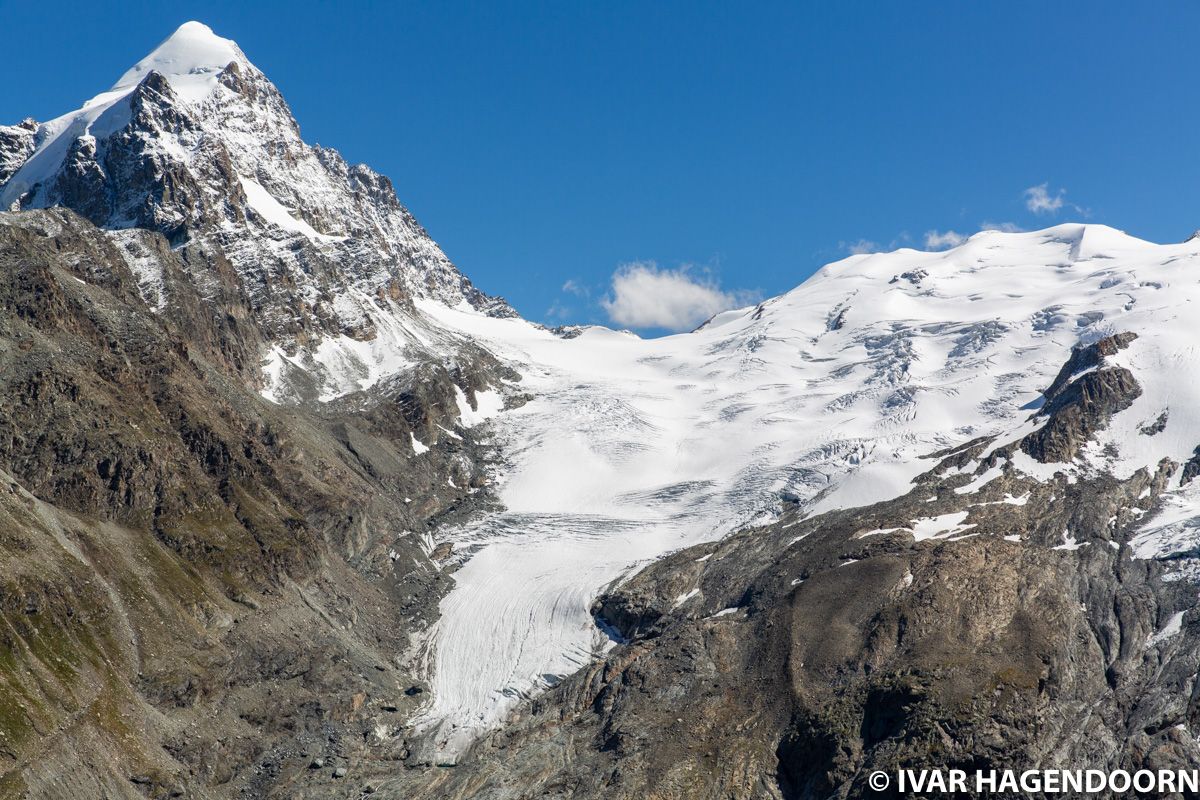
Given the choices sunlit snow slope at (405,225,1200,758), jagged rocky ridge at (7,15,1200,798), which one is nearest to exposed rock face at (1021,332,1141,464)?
jagged rocky ridge at (7,15,1200,798)

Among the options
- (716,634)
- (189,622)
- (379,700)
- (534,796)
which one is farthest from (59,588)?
(716,634)

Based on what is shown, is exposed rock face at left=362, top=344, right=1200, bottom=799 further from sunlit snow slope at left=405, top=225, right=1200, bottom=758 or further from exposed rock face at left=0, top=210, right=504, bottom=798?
exposed rock face at left=0, top=210, right=504, bottom=798

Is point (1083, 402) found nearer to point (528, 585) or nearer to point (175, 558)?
point (528, 585)

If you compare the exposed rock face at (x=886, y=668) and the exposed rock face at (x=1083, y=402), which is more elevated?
the exposed rock face at (x=1083, y=402)

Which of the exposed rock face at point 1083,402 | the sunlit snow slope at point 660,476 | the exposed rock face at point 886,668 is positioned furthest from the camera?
the exposed rock face at point 1083,402

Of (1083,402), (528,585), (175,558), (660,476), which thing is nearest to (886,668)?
(528,585)

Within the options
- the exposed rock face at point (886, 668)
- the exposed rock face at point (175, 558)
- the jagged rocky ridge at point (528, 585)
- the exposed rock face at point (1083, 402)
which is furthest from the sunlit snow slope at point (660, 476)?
the exposed rock face at point (886, 668)

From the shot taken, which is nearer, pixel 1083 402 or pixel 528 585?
pixel 528 585

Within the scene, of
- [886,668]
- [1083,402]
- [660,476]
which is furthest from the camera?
[660,476]

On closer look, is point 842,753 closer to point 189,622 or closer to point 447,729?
point 447,729

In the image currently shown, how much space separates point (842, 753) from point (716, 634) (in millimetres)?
22748

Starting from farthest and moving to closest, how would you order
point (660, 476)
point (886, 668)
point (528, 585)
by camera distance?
point (660, 476)
point (528, 585)
point (886, 668)

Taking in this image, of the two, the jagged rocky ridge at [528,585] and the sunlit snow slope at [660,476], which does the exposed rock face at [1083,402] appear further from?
the sunlit snow slope at [660,476]

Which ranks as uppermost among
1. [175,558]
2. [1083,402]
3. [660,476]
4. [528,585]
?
[1083,402]
